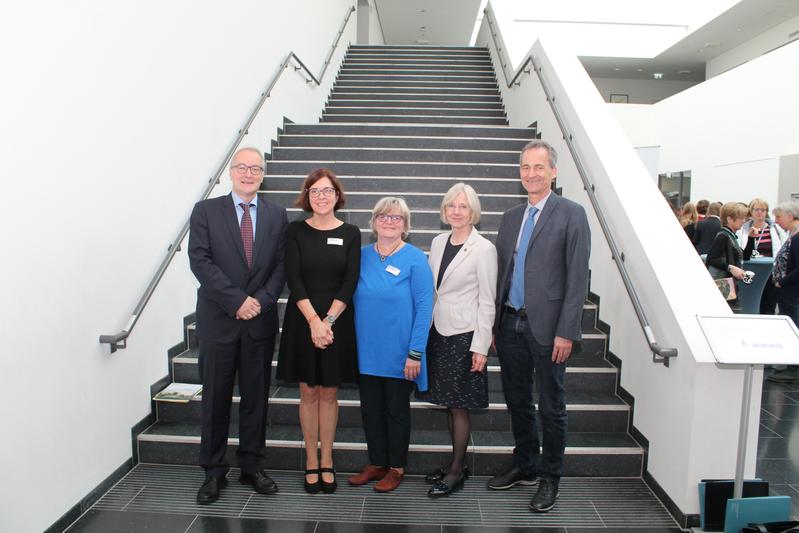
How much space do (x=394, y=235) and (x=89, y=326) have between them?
5.11ft

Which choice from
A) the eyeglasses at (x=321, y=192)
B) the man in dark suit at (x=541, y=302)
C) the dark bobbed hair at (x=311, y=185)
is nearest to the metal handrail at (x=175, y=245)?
the dark bobbed hair at (x=311, y=185)

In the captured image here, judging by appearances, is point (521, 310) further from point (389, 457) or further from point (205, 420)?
point (205, 420)

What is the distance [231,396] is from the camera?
9.32 ft

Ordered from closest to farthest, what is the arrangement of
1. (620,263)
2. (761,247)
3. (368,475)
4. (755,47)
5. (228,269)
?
(228,269)
(368,475)
(620,263)
(761,247)
(755,47)

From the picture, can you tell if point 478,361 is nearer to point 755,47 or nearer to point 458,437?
point 458,437

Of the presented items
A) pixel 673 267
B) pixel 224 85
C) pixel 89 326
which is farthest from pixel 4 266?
pixel 673 267

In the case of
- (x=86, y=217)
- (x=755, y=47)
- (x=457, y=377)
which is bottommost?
(x=457, y=377)

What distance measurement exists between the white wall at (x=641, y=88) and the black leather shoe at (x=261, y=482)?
66.7ft

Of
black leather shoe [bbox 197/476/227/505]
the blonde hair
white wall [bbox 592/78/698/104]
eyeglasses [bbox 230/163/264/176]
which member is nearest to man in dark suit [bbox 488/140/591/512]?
eyeglasses [bbox 230/163/264/176]

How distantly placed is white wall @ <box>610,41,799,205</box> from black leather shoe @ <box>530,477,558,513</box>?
892 cm

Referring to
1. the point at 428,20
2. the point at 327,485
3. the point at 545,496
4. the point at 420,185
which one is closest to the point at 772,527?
the point at 545,496

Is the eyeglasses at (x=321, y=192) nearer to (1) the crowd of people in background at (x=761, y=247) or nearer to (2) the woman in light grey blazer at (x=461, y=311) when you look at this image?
(2) the woman in light grey blazer at (x=461, y=311)

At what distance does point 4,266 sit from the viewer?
2184mm

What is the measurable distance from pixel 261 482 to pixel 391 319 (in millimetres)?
1110
